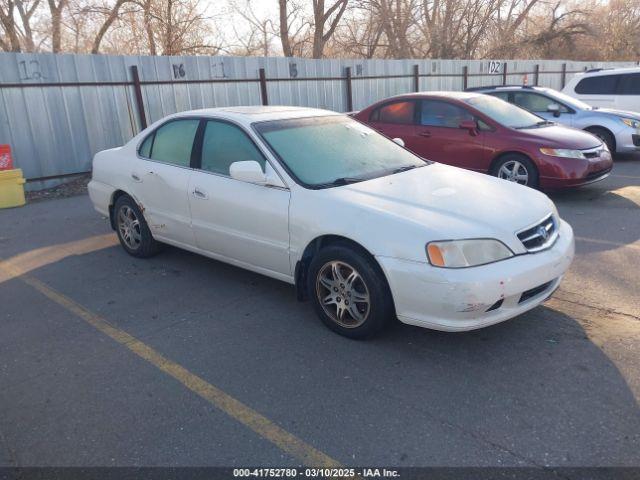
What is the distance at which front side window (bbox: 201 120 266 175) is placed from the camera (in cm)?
439

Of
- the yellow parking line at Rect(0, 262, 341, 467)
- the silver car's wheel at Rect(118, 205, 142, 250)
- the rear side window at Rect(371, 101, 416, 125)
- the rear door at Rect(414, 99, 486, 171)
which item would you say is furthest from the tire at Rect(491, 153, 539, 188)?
the yellow parking line at Rect(0, 262, 341, 467)

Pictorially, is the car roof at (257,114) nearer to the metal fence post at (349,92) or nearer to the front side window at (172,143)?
the front side window at (172,143)

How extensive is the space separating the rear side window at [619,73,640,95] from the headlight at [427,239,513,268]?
1104 centimetres

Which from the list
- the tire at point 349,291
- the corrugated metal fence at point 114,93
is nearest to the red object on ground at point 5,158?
the corrugated metal fence at point 114,93

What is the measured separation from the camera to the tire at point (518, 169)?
7.39m

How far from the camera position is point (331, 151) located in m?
4.41

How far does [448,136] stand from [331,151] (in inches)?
165

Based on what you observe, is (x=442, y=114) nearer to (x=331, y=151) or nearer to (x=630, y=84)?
(x=331, y=151)

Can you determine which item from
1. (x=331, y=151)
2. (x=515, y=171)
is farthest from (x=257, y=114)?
(x=515, y=171)

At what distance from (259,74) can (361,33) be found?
59.2ft

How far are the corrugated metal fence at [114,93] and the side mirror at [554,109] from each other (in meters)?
6.18

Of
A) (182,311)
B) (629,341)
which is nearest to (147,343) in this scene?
(182,311)

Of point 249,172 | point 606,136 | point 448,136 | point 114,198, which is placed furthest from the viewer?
point 606,136

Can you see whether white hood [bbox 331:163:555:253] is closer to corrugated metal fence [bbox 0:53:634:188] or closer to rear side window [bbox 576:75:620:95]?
corrugated metal fence [bbox 0:53:634:188]
